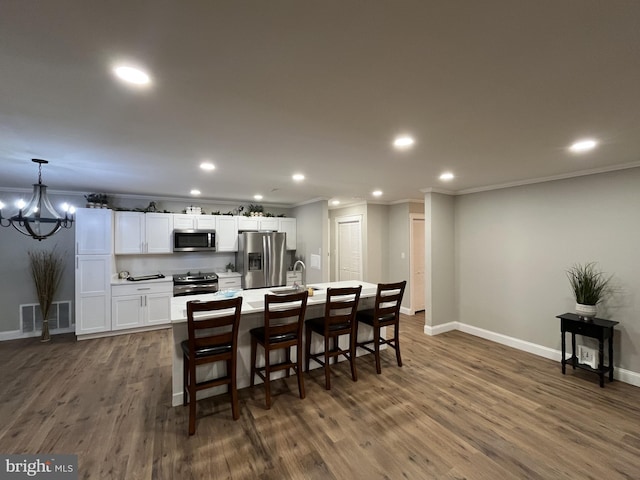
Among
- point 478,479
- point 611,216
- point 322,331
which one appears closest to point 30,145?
point 322,331

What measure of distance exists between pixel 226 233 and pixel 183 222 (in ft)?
2.71

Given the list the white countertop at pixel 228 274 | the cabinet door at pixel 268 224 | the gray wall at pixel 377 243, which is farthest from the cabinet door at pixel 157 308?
the gray wall at pixel 377 243

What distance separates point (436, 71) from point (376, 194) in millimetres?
3940

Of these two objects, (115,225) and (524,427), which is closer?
(524,427)

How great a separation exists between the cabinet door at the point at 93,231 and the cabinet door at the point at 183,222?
1.00m

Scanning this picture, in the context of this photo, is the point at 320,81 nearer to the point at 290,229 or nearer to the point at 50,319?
the point at 290,229

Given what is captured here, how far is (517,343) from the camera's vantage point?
13.8ft

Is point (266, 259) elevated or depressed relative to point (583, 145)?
depressed

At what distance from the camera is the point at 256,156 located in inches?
112

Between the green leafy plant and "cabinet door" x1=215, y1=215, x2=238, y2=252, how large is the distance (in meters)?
5.51

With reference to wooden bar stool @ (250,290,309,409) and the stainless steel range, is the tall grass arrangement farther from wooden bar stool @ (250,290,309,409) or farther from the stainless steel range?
wooden bar stool @ (250,290,309,409)

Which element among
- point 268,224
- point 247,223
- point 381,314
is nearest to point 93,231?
point 247,223

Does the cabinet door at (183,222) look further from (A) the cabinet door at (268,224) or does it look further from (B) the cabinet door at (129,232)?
(A) the cabinet door at (268,224)

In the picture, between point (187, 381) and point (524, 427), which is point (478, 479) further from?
point (187, 381)
